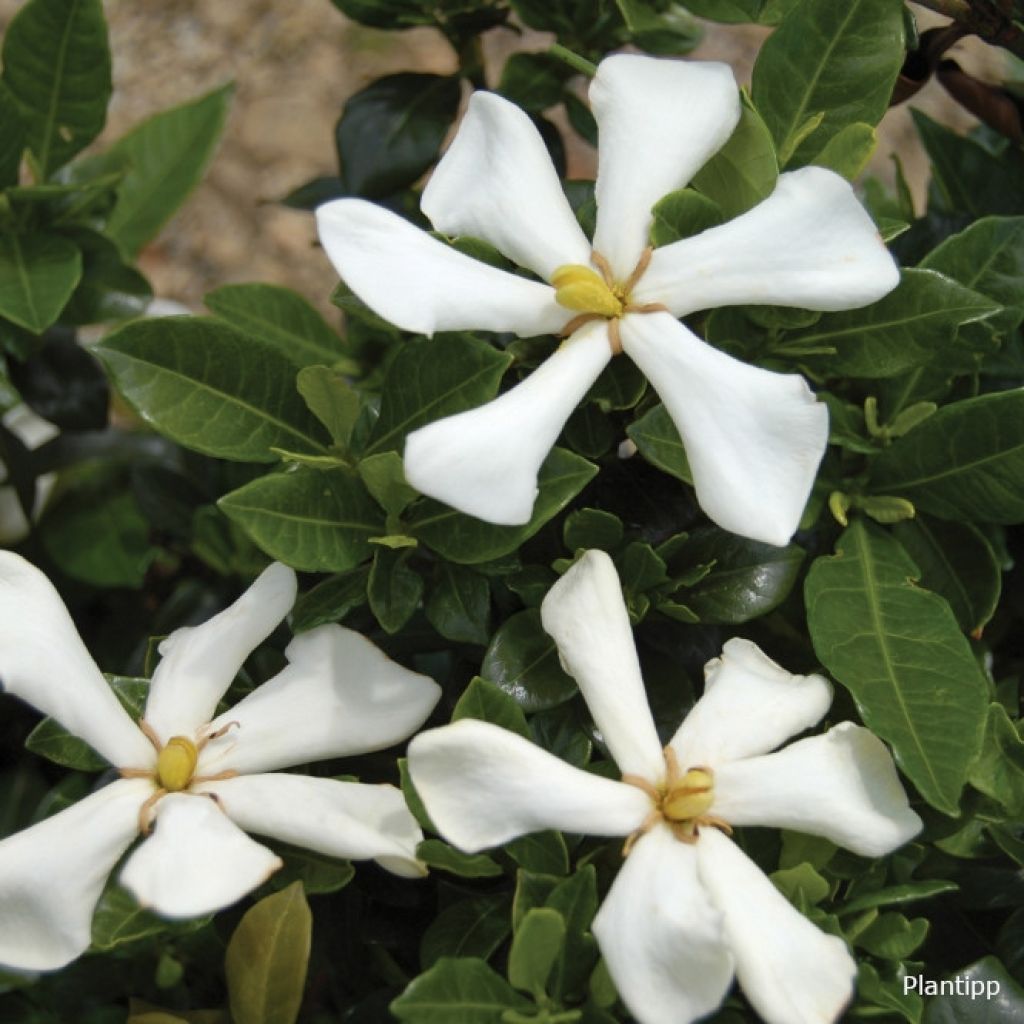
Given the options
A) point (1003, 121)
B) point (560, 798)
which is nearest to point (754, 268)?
point (560, 798)

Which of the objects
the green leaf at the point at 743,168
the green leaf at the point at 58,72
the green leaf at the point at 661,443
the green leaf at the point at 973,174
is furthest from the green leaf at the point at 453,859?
the green leaf at the point at 58,72

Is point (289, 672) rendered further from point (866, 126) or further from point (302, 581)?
point (866, 126)

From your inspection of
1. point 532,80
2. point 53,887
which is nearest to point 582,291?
point 53,887

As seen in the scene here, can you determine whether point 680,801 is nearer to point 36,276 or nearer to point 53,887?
point 53,887

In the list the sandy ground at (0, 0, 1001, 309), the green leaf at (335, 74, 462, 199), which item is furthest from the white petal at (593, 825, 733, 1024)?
the sandy ground at (0, 0, 1001, 309)

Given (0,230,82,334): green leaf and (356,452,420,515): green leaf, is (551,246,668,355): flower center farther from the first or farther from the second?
(0,230,82,334): green leaf

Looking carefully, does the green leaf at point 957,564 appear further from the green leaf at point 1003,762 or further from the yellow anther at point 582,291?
the yellow anther at point 582,291

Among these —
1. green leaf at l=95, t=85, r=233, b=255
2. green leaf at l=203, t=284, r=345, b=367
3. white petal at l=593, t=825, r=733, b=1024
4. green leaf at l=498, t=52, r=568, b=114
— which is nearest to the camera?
white petal at l=593, t=825, r=733, b=1024
